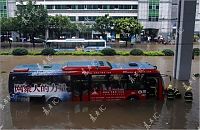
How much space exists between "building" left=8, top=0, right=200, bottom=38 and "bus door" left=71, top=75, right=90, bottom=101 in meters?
50.6

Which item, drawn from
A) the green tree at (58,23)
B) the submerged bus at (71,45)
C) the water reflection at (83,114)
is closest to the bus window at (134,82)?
the water reflection at (83,114)

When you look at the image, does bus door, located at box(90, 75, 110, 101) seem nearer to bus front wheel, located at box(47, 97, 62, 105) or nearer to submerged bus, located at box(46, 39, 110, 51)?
bus front wheel, located at box(47, 97, 62, 105)

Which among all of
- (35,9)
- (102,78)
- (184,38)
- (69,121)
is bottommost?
(69,121)

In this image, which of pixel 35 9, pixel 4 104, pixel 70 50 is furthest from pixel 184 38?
pixel 35 9

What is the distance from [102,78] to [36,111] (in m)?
3.80

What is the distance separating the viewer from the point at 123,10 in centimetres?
6519

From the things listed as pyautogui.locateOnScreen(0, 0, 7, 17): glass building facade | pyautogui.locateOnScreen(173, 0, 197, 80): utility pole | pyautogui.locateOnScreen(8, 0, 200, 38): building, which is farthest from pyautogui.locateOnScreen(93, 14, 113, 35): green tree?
pyautogui.locateOnScreen(173, 0, 197, 80): utility pole

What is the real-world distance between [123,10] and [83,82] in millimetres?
51350

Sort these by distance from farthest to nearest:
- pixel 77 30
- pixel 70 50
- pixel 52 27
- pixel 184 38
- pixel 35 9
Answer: pixel 77 30 < pixel 52 27 < pixel 35 9 < pixel 70 50 < pixel 184 38

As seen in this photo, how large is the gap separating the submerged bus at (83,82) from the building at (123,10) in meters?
49.9

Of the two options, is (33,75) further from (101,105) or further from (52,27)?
(52,27)

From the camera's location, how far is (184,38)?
72.6ft

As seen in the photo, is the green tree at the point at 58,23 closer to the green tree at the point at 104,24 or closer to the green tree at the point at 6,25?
the green tree at the point at 104,24

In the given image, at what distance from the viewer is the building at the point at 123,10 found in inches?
2518
